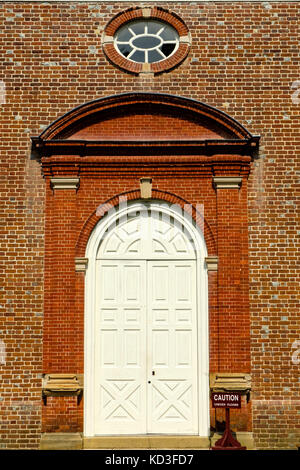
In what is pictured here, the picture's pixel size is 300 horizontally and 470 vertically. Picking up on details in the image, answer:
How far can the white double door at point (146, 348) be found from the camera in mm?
10906

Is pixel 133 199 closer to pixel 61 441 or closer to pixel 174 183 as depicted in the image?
pixel 174 183

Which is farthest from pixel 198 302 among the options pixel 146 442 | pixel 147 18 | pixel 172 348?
pixel 147 18

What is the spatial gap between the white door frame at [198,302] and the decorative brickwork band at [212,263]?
0.40 ft

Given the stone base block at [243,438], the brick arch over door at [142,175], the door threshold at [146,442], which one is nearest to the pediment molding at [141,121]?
the brick arch over door at [142,175]

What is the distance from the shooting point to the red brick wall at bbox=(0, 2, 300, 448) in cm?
1087

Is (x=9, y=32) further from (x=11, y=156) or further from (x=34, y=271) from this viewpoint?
(x=34, y=271)

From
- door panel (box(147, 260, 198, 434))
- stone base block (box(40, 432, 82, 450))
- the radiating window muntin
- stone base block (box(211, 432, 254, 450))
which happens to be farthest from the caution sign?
the radiating window muntin

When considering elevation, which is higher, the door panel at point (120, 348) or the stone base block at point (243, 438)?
the door panel at point (120, 348)

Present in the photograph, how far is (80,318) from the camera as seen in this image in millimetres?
11016

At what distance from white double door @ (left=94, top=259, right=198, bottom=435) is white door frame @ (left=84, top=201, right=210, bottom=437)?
10 cm

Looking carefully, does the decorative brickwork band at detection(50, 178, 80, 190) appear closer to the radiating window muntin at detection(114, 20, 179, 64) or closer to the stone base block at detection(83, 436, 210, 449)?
the radiating window muntin at detection(114, 20, 179, 64)

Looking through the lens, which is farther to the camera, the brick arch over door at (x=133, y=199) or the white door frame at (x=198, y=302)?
A: the brick arch over door at (x=133, y=199)

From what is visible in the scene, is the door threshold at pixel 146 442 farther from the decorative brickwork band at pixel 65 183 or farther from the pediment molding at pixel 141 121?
the pediment molding at pixel 141 121

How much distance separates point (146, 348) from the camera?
436 inches
